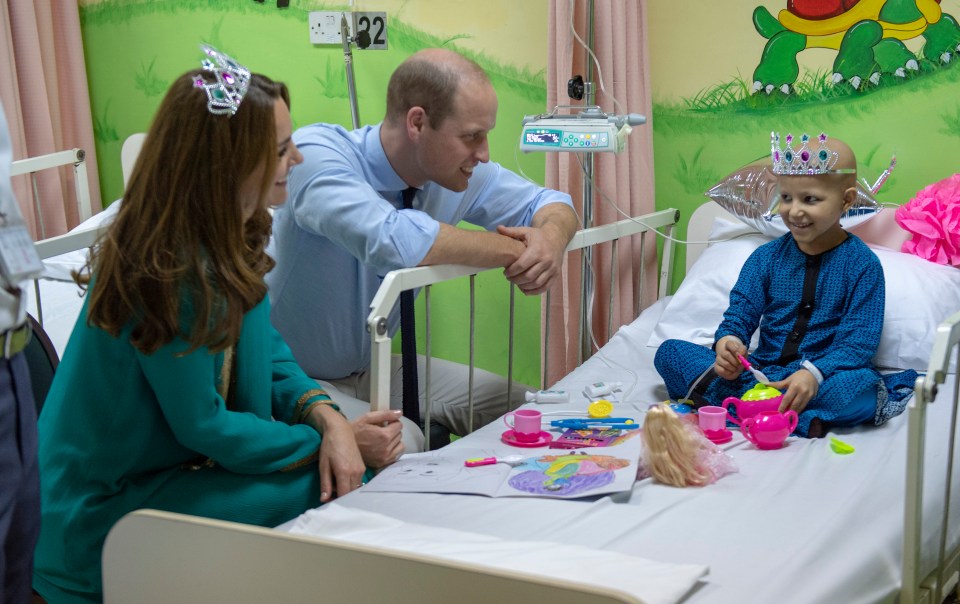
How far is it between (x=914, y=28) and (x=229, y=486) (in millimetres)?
2075

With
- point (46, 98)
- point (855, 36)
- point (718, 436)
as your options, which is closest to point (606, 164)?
point (855, 36)

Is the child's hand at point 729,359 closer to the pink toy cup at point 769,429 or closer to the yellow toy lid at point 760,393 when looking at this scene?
the yellow toy lid at point 760,393

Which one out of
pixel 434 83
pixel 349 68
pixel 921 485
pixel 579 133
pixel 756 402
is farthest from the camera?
pixel 349 68

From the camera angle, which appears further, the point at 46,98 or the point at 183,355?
the point at 46,98

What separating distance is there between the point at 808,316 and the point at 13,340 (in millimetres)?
1648

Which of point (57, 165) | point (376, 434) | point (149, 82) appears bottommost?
point (376, 434)

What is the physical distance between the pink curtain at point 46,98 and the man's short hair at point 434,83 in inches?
71.7

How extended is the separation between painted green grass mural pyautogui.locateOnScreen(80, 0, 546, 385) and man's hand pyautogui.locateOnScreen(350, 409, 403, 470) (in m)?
1.42

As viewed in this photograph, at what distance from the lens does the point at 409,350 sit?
235 cm

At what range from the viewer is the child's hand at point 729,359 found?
2205 mm

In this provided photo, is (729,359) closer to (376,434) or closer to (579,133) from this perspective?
(579,133)

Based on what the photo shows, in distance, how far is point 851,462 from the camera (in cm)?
190

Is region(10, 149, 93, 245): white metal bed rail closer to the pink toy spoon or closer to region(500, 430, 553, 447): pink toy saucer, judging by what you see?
region(500, 430, 553, 447): pink toy saucer

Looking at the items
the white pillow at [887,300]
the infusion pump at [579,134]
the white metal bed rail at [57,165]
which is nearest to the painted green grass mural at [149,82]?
the white metal bed rail at [57,165]
